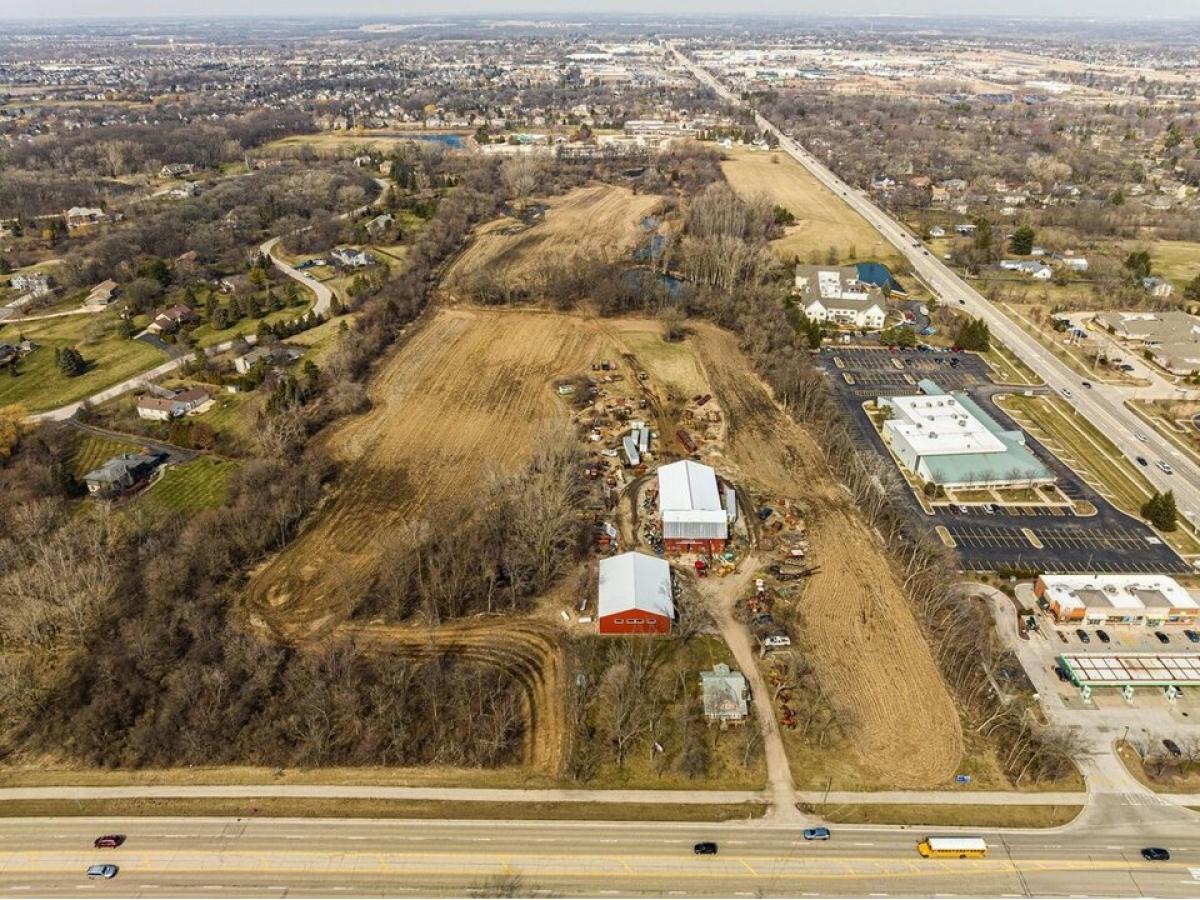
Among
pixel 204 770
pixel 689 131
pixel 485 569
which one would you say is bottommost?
pixel 204 770

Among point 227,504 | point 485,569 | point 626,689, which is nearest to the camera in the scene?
point 626,689

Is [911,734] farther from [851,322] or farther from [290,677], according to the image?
[851,322]

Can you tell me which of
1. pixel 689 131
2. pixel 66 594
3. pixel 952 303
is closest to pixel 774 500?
pixel 66 594

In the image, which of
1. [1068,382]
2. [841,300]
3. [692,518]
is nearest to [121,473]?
[692,518]

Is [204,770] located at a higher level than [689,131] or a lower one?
lower

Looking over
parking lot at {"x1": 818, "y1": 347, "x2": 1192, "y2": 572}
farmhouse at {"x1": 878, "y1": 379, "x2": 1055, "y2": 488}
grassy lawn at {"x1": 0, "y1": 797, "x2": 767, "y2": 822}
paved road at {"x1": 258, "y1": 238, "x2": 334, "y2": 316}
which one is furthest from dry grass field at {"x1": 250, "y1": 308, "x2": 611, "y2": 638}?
parking lot at {"x1": 818, "y1": 347, "x2": 1192, "y2": 572}
